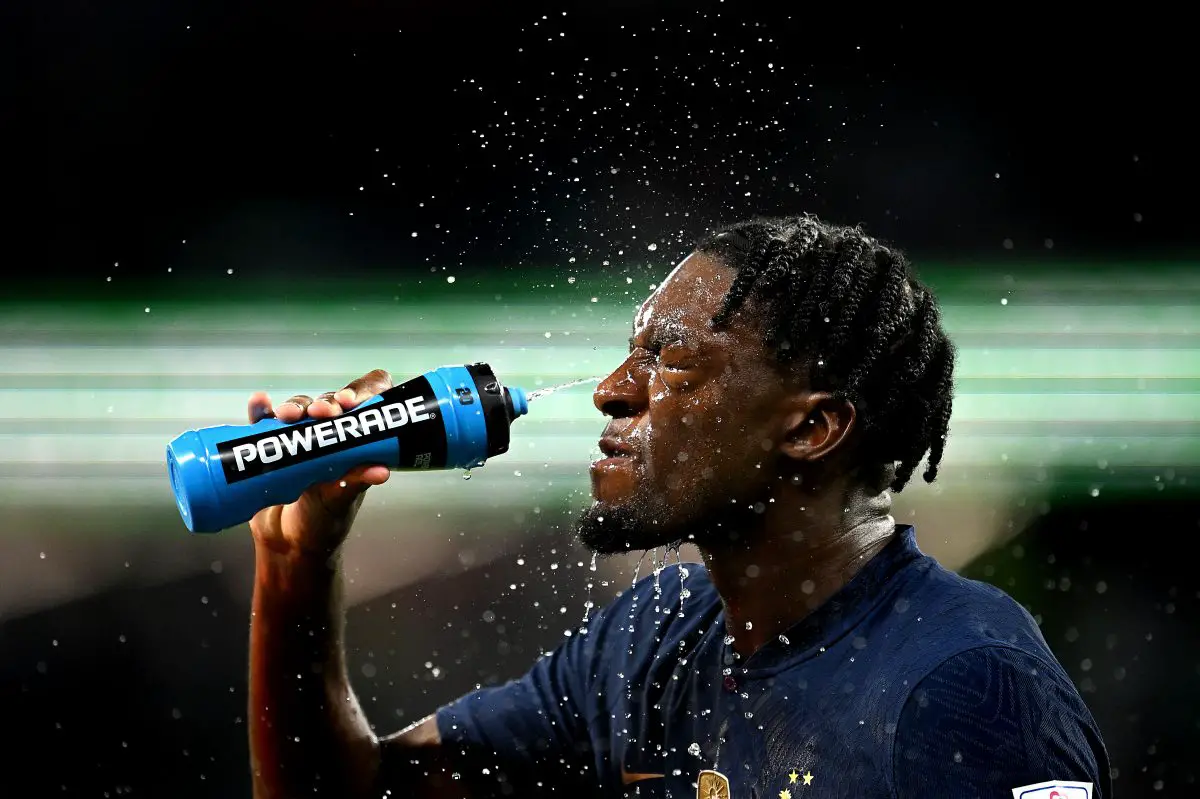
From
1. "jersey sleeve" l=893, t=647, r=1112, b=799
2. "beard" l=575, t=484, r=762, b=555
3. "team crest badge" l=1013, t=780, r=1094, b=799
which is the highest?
"beard" l=575, t=484, r=762, b=555

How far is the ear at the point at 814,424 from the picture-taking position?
2.18 meters

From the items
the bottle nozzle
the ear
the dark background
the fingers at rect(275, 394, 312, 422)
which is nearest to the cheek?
the ear

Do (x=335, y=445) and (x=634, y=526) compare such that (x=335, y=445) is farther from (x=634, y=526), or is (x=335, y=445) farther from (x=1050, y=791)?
(x=1050, y=791)

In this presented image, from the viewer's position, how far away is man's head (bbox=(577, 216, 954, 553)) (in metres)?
2.17

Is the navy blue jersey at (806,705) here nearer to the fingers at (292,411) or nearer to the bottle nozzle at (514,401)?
the bottle nozzle at (514,401)

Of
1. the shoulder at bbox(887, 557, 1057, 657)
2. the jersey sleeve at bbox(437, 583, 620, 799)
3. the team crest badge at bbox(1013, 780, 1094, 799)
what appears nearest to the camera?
the team crest badge at bbox(1013, 780, 1094, 799)

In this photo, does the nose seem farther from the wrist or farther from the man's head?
the wrist

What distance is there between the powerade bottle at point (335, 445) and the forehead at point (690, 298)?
0.37 metres

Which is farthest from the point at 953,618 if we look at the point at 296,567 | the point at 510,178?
the point at 510,178

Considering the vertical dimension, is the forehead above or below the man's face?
above

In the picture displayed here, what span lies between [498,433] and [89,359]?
125 inches

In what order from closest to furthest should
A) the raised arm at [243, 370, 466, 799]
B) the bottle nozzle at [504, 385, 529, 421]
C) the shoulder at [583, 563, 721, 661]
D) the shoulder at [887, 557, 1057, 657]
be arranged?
the shoulder at [887, 557, 1057, 657] → the bottle nozzle at [504, 385, 529, 421] → the raised arm at [243, 370, 466, 799] → the shoulder at [583, 563, 721, 661]

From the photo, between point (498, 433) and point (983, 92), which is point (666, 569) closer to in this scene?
point (498, 433)

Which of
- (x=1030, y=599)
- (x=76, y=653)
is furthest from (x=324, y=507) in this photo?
(x=1030, y=599)
